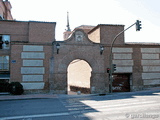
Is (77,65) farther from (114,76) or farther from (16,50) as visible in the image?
(16,50)

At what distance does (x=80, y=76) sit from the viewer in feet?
82.7

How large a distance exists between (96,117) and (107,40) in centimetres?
1419

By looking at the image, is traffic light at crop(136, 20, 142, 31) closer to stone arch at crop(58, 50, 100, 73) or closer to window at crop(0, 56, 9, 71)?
stone arch at crop(58, 50, 100, 73)

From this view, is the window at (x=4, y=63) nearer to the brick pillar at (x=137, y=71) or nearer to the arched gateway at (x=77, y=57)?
the arched gateway at (x=77, y=57)

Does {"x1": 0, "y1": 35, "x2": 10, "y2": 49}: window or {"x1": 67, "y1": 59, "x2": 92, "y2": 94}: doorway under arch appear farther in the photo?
{"x1": 67, "y1": 59, "x2": 92, "y2": 94}: doorway under arch

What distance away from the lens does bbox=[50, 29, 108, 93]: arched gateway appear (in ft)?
62.5

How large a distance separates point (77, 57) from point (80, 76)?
6038 mm

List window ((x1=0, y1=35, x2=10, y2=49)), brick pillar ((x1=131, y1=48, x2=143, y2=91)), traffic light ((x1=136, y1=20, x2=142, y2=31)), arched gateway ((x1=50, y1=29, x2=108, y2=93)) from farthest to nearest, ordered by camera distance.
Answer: brick pillar ((x1=131, y1=48, x2=143, y2=91)), window ((x1=0, y1=35, x2=10, y2=49)), arched gateway ((x1=50, y1=29, x2=108, y2=93)), traffic light ((x1=136, y1=20, x2=142, y2=31))

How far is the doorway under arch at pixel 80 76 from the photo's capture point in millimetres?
21984

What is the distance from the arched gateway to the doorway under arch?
1.35 meters

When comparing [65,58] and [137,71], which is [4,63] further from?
[137,71]

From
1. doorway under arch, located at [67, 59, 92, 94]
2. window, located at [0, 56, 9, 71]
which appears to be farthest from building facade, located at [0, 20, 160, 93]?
doorway under arch, located at [67, 59, 92, 94]

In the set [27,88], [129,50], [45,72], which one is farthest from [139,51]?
[27,88]

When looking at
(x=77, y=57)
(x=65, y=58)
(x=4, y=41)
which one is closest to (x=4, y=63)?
(x=4, y=41)
